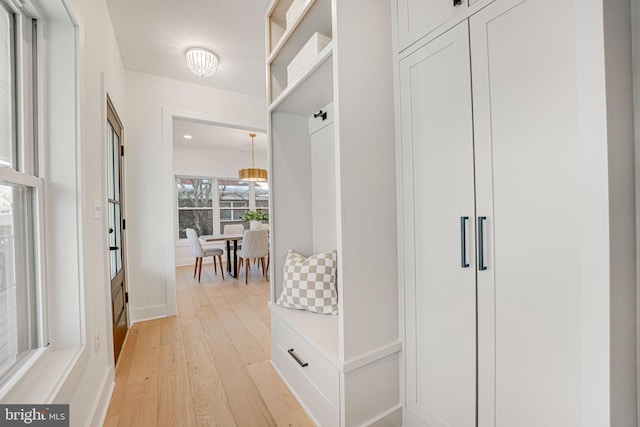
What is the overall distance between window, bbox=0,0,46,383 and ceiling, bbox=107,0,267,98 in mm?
1152

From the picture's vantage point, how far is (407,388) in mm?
1359

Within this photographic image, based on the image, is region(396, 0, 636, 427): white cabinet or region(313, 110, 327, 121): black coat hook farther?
region(313, 110, 327, 121): black coat hook

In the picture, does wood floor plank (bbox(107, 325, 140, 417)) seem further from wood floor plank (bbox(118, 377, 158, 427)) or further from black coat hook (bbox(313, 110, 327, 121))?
black coat hook (bbox(313, 110, 327, 121))

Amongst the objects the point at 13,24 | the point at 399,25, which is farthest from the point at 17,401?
the point at 399,25

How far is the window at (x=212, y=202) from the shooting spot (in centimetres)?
606

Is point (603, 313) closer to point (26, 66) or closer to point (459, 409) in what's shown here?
point (459, 409)

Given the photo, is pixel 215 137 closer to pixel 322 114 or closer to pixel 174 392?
pixel 322 114

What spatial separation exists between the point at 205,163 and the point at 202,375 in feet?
16.9

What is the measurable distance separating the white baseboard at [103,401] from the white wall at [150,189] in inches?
47.3

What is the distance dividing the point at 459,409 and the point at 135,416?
165cm

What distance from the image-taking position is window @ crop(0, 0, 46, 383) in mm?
957

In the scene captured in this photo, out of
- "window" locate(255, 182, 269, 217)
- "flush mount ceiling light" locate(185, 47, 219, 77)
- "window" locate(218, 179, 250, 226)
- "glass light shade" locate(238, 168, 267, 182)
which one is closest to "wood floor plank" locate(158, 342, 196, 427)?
"flush mount ceiling light" locate(185, 47, 219, 77)

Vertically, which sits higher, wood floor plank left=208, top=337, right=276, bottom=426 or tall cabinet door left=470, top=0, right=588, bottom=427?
tall cabinet door left=470, top=0, right=588, bottom=427

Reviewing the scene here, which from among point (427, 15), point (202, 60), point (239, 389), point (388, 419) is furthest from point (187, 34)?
point (388, 419)
